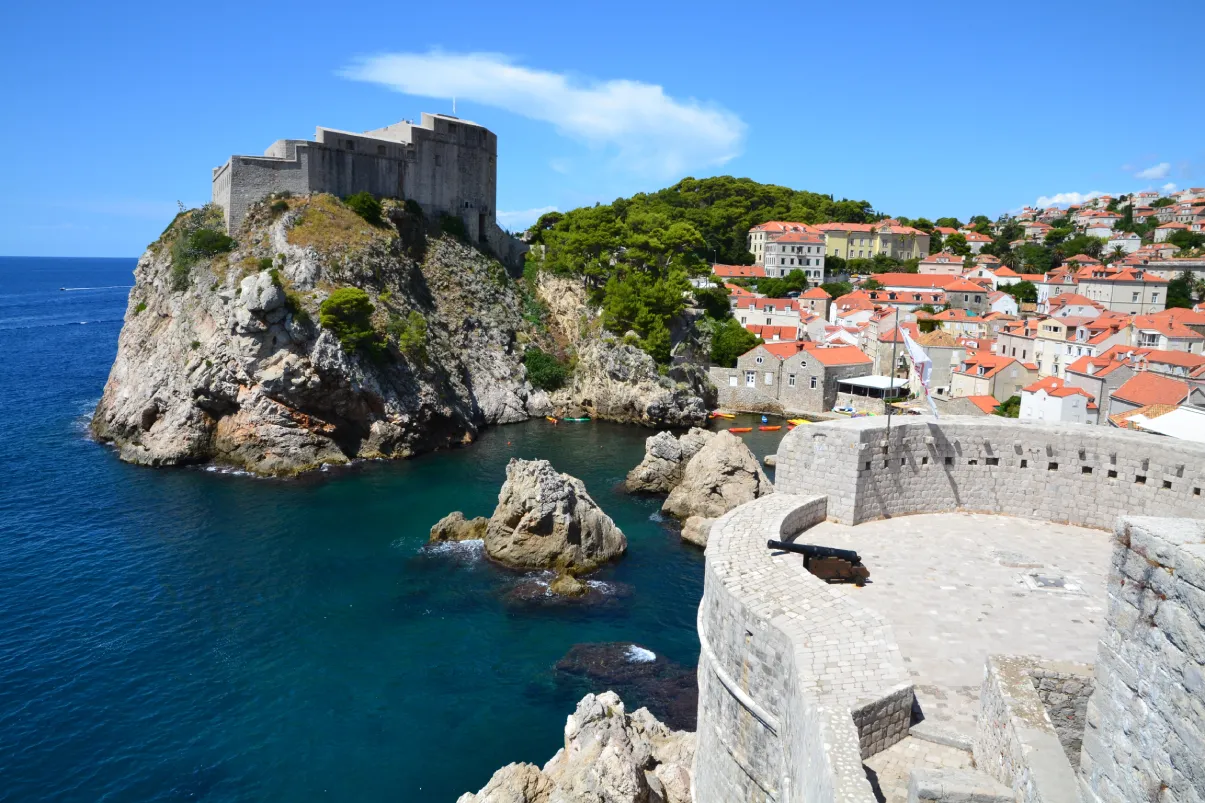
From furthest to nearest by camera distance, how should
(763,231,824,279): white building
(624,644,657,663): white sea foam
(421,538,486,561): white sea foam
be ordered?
(763,231,824,279): white building, (421,538,486,561): white sea foam, (624,644,657,663): white sea foam

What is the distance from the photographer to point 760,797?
982 cm

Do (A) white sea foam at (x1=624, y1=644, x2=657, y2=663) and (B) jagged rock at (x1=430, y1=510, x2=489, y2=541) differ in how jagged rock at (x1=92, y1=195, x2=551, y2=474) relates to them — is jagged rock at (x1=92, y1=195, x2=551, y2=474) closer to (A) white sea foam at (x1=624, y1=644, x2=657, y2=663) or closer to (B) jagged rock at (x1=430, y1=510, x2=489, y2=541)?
(B) jagged rock at (x1=430, y1=510, x2=489, y2=541)

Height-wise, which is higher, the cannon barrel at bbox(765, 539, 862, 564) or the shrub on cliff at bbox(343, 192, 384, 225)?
the shrub on cliff at bbox(343, 192, 384, 225)

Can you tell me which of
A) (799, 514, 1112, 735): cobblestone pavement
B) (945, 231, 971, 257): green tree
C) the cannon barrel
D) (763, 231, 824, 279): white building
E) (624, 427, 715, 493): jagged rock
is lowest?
(624, 427, 715, 493): jagged rock

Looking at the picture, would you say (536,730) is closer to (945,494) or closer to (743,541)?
(743,541)

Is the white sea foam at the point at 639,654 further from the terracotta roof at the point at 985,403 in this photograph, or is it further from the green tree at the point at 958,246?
the green tree at the point at 958,246

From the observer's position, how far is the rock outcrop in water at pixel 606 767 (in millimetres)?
12211

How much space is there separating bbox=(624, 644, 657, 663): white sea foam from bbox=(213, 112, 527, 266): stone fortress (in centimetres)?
3546

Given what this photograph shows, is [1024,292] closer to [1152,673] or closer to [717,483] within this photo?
[717,483]

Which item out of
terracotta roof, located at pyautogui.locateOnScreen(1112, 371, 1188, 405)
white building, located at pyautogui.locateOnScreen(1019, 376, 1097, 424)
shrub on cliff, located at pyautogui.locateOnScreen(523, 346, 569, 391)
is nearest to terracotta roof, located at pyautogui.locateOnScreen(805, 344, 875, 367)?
white building, located at pyautogui.locateOnScreen(1019, 376, 1097, 424)

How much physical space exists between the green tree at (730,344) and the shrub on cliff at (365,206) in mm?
23922

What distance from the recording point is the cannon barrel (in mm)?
11500

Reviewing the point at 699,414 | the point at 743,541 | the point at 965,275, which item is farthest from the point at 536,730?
the point at 965,275

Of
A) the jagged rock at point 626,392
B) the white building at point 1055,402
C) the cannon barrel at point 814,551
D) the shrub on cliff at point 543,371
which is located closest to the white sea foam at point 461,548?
the cannon barrel at point 814,551
